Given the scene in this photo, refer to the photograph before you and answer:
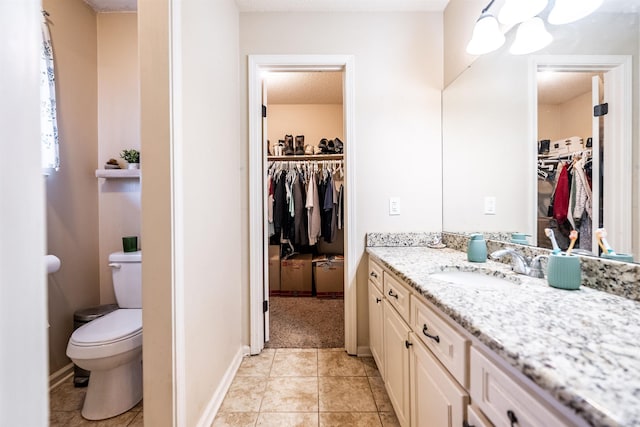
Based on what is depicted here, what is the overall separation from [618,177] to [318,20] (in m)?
1.87

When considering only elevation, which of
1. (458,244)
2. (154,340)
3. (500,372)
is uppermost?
(458,244)

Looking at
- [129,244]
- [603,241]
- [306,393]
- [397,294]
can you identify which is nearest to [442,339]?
[397,294]

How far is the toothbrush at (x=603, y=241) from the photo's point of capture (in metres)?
0.87

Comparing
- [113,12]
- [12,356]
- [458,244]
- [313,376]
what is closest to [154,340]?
[12,356]

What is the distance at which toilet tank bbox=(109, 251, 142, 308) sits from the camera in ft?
5.23

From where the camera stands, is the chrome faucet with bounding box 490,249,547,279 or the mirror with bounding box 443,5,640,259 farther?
the chrome faucet with bounding box 490,249,547,279

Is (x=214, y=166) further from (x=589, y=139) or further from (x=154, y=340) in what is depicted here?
(x=589, y=139)

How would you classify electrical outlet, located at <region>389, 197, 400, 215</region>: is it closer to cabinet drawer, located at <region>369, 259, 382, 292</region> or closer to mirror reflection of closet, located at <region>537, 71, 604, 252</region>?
cabinet drawer, located at <region>369, 259, 382, 292</region>

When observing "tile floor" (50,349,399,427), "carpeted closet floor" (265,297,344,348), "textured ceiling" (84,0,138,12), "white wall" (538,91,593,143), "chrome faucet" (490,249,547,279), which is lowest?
"tile floor" (50,349,399,427)

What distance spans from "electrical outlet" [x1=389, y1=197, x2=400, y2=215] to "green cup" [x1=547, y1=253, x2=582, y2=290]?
39.6 inches

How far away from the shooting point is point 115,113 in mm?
1907

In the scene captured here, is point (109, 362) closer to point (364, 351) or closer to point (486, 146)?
point (364, 351)

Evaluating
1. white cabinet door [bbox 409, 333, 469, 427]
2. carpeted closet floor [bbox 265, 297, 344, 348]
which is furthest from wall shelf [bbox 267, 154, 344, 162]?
white cabinet door [bbox 409, 333, 469, 427]

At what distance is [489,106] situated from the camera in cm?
150
